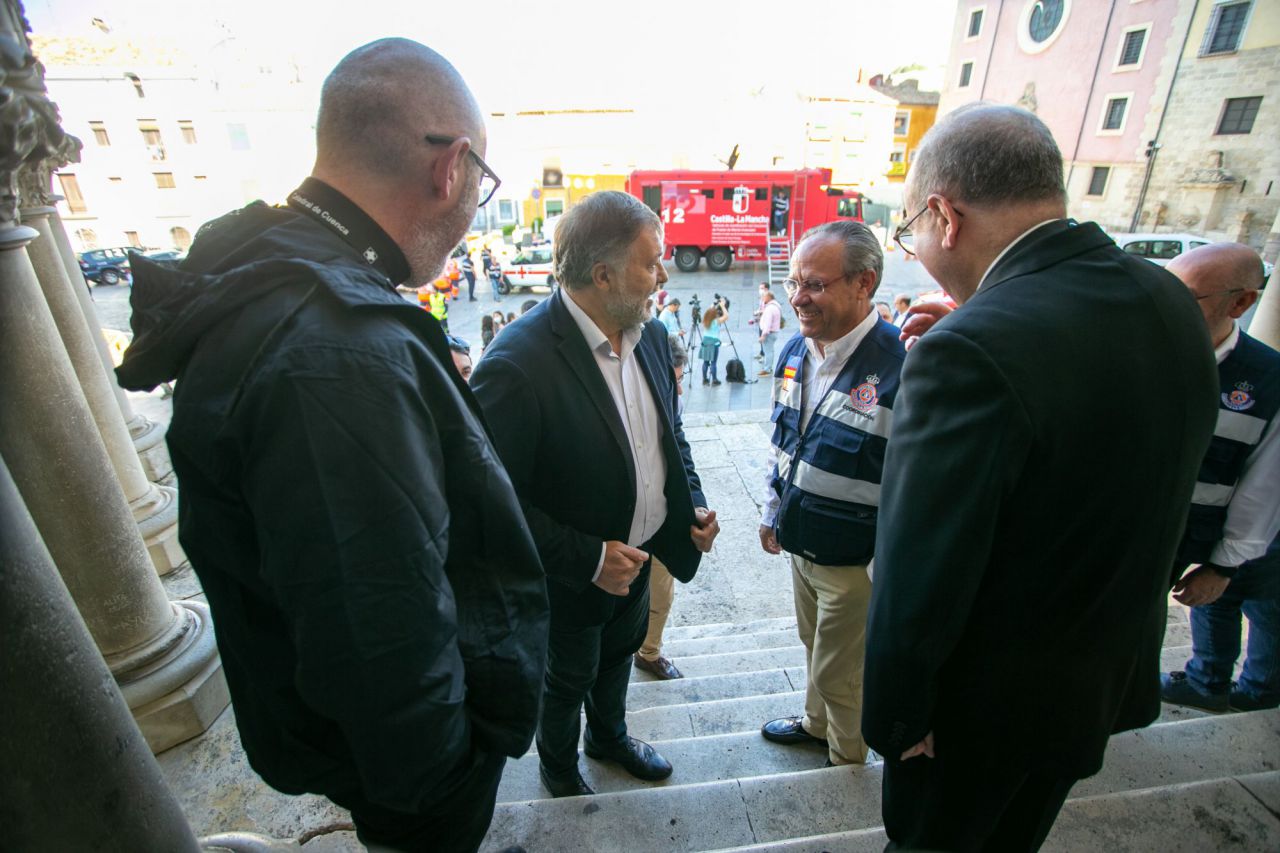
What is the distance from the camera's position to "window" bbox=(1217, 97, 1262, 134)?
59.5ft

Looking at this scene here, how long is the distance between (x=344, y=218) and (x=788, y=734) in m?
2.47

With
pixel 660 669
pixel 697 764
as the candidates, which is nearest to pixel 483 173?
pixel 697 764

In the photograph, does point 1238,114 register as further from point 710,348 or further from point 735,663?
point 735,663

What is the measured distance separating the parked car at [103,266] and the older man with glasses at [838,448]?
2548 cm

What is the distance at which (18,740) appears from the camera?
0.99 metres

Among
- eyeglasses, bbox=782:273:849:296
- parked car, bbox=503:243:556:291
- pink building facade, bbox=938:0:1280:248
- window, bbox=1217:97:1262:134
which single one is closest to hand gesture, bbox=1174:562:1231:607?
eyeglasses, bbox=782:273:849:296

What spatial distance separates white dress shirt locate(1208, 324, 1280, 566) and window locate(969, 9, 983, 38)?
107 ft

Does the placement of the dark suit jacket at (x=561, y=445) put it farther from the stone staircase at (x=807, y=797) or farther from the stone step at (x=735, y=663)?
the stone step at (x=735, y=663)

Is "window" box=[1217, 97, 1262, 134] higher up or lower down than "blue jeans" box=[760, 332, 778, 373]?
higher up

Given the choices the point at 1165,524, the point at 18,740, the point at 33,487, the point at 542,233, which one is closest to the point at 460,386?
the point at 18,740

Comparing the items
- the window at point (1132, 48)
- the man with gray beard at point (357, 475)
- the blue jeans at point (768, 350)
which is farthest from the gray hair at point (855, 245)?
the window at point (1132, 48)

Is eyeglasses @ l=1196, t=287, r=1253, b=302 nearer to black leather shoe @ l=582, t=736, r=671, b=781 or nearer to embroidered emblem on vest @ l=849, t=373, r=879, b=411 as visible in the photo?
embroidered emblem on vest @ l=849, t=373, r=879, b=411

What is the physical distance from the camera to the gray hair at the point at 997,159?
1189mm

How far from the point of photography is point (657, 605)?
123 inches
